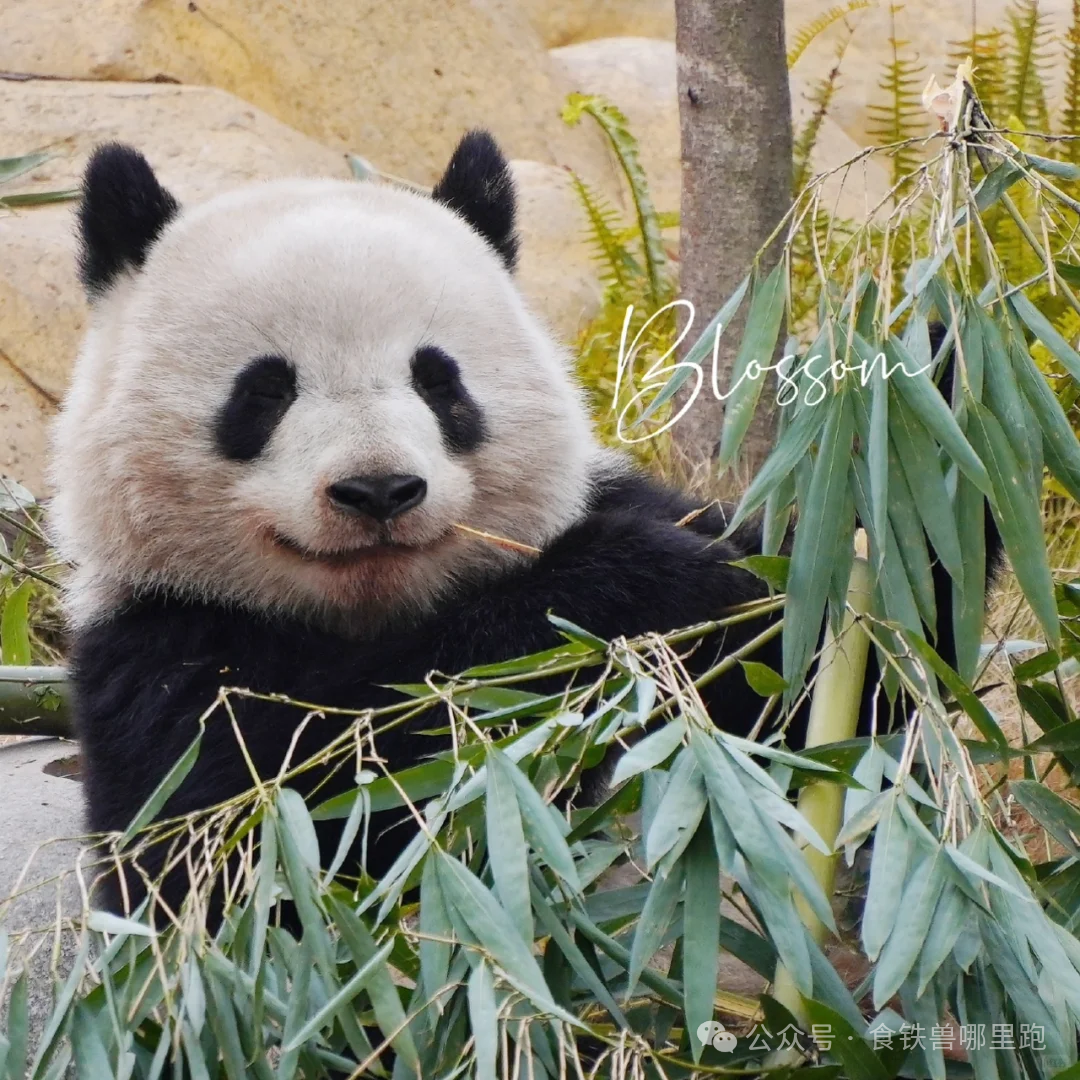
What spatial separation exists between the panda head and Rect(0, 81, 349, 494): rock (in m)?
5.48

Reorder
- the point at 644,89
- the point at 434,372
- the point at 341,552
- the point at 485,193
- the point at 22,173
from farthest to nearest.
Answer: the point at 644,89, the point at 485,193, the point at 22,173, the point at 434,372, the point at 341,552

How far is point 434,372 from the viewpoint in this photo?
3.35 metres

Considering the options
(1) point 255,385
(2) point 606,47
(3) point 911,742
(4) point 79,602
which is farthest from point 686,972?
(2) point 606,47

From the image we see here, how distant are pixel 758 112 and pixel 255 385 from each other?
10.8 feet

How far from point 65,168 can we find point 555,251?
349cm

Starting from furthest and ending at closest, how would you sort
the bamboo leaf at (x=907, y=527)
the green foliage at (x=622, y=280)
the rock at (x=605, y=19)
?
the rock at (x=605, y=19) < the green foliage at (x=622, y=280) < the bamboo leaf at (x=907, y=527)

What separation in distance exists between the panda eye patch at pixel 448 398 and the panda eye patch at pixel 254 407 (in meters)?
0.29

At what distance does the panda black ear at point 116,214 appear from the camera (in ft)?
11.7

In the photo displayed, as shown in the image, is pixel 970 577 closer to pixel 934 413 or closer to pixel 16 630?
pixel 934 413

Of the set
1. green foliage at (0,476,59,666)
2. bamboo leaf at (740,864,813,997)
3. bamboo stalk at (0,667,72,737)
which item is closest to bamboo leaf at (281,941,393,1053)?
bamboo leaf at (740,864,813,997)

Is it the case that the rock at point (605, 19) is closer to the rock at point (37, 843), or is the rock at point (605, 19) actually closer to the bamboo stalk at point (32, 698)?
the rock at point (37, 843)

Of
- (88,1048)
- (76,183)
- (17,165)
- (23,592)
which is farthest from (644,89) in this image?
(88,1048)

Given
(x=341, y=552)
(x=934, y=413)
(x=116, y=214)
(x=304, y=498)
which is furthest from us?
(x=116, y=214)

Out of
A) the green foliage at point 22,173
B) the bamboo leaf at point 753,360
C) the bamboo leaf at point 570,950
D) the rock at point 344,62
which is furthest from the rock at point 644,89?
the bamboo leaf at point 570,950
